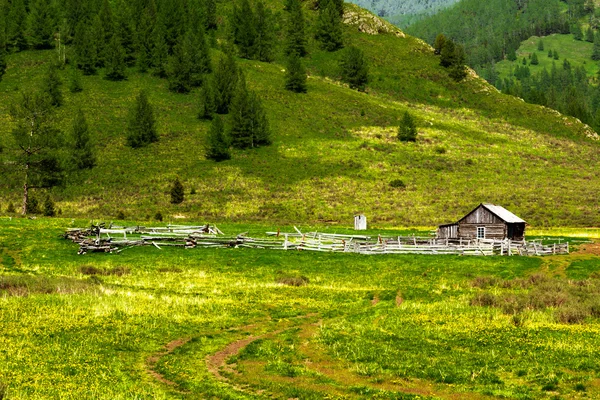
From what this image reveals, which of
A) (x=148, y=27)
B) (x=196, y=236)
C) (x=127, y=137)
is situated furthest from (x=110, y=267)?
(x=148, y=27)

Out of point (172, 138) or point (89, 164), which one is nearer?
point (89, 164)

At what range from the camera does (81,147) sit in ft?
305

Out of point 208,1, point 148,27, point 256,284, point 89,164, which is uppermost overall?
point 208,1

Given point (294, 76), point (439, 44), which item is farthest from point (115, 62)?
point (439, 44)

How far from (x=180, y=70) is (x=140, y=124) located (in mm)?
29135

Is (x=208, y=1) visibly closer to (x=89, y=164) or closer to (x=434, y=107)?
(x=434, y=107)

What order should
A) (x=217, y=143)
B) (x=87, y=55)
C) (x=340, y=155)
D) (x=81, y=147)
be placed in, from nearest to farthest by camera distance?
(x=81, y=147), (x=217, y=143), (x=340, y=155), (x=87, y=55)

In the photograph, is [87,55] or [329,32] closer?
[87,55]

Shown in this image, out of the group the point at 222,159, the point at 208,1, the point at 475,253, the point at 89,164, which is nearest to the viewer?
the point at 475,253

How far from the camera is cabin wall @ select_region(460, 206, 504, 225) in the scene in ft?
185

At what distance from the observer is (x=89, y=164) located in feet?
306

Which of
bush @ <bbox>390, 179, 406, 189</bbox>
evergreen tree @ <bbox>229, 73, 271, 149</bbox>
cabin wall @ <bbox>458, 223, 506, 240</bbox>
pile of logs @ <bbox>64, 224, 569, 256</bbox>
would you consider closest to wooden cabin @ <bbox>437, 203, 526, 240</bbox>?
cabin wall @ <bbox>458, 223, 506, 240</bbox>

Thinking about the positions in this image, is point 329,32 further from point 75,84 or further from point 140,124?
point 140,124

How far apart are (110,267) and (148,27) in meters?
113
